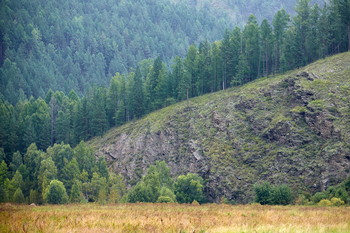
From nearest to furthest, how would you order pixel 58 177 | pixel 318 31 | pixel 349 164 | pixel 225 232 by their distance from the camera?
1. pixel 225 232
2. pixel 349 164
3. pixel 58 177
4. pixel 318 31

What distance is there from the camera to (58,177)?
307 ft

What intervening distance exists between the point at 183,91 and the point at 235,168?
41866 mm

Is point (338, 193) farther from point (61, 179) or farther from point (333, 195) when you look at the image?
point (61, 179)

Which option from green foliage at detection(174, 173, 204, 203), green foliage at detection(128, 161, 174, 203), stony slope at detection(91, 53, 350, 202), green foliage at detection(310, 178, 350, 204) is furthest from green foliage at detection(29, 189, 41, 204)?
green foliage at detection(310, 178, 350, 204)

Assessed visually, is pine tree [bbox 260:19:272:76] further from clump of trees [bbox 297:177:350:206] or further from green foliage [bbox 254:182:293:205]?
clump of trees [bbox 297:177:350:206]

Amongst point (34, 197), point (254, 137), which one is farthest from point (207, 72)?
point (34, 197)

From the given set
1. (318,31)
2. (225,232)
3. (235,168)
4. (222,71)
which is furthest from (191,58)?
(225,232)

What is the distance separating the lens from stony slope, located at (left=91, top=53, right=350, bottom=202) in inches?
2965

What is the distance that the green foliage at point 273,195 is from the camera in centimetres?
6538

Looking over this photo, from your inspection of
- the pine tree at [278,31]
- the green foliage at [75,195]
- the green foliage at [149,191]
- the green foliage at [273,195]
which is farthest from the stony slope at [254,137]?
the green foliage at [75,195]

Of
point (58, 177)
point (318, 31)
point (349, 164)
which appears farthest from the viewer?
point (318, 31)

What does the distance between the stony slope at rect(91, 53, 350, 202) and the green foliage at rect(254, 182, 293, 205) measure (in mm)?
6255

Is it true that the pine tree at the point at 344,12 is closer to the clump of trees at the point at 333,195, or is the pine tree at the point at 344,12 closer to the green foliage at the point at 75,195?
the clump of trees at the point at 333,195

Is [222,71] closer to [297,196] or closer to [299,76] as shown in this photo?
[299,76]
